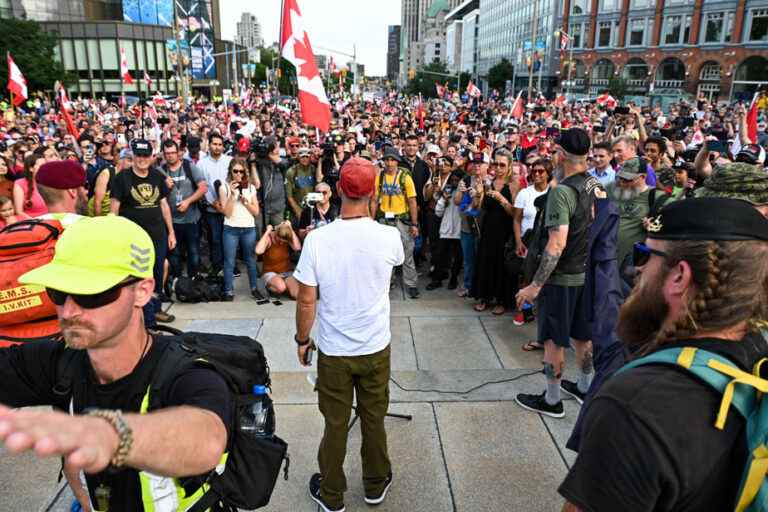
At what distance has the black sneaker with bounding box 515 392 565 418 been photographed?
14.4 feet

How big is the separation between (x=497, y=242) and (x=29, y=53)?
49.5 m

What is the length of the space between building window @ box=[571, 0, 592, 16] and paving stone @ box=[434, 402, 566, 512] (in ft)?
268

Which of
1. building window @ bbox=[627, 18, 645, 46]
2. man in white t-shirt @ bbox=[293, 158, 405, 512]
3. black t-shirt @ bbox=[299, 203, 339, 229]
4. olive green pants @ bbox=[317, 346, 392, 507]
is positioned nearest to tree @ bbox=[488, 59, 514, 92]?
building window @ bbox=[627, 18, 645, 46]

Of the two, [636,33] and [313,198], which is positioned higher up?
[636,33]

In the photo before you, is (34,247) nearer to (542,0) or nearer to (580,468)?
(580,468)

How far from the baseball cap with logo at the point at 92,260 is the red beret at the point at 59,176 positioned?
95.3 inches

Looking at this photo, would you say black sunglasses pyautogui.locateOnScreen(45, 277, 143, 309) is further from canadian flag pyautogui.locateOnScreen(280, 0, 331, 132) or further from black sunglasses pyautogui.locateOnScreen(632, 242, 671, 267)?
canadian flag pyautogui.locateOnScreen(280, 0, 331, 132)

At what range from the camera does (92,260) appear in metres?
1.54

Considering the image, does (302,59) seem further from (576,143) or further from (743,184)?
(743,184)

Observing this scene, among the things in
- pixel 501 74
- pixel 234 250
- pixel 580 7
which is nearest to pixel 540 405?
pixel 234 250

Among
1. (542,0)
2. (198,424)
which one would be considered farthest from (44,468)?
(542,0)

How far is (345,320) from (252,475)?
4.44ft

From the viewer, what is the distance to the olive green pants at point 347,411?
3201 mm

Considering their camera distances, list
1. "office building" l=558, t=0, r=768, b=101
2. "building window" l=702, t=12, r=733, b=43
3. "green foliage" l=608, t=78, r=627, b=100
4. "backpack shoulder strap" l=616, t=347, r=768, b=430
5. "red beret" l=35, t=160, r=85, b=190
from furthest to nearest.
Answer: "green foliage" l=608, t=78, r=627, b=100
"building window" l=702, t=12, r=733, b=43
"office building" l=558, t=0, r=768, b=101
"red beret" l=35, t=160, r=85, b=190
"backpack shoulder strap" l=616, t=347, r=768, b=430
